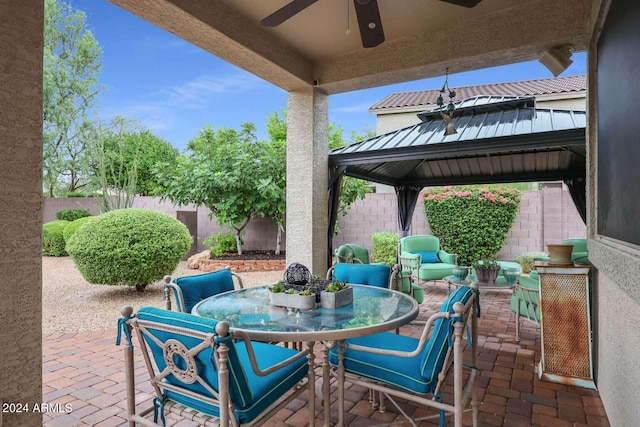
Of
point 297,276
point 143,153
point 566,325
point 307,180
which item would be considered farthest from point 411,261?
point 143,153

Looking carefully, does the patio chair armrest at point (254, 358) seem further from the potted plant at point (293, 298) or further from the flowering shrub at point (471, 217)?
the flowering shrub at point (471, 217)

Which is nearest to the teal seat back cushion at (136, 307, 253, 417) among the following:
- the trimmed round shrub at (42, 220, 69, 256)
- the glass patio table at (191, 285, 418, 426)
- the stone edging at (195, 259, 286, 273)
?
the glass patio table at (191, 285, 418, 426)

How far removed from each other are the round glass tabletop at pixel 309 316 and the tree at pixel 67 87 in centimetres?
1412

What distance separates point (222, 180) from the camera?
25.0 feet

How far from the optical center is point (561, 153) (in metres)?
5.63

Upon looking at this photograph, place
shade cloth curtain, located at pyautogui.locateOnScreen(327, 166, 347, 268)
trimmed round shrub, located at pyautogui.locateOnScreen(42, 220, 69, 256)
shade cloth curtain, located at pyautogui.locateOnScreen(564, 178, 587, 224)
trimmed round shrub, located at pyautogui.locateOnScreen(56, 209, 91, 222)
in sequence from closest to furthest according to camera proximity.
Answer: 1. shade cloth curtain, located at pyautogui.locateOnScreen(327, 166, 347, 268)
2. shade cloth curtain, located at pyautogui.locateOnScreen(564, 178, 587, 224)
3. trimmed round shrub, located at pyautogui.locateOnScreen(42, 220, 69, 256)
4. trimmed round shrub, located at pyautogui.locateOnScreen(56, 209, 91, 222)

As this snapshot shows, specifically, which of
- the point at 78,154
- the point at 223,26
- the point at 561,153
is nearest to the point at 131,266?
the point at 223,26

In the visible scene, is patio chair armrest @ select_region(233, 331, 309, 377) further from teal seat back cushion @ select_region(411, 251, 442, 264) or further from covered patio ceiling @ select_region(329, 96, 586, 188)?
teal seat back cushion @ select_region(411, 251, 442, 264)

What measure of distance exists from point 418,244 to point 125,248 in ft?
16.2

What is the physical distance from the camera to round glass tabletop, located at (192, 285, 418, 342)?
6.13ft

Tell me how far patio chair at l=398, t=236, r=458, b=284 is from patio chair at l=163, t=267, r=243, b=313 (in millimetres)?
3938

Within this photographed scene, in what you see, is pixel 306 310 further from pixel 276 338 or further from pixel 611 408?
pixel 611 408

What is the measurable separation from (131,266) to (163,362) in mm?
4047

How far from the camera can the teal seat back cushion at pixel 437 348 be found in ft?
6.11
